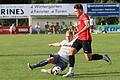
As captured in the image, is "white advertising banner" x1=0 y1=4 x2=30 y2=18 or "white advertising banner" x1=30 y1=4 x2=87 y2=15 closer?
"white advertising banner" x1=0 y1=4 x2=30 y2=18

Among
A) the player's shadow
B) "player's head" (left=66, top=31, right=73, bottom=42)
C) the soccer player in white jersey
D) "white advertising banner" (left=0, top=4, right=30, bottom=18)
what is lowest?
"white advertising banner" (left=0, top=4, right=30, bottom=18)

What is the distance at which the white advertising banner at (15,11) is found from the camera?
67250mm

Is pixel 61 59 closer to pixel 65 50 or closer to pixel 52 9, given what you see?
pixel 65 50

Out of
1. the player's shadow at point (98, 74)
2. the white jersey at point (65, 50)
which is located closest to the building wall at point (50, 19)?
the player's shadow at point (98, 74)

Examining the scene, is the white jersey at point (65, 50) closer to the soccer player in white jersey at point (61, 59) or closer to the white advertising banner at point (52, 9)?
the soccer player in white jersey at point (61, 59)

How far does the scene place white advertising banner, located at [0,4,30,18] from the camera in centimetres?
6725

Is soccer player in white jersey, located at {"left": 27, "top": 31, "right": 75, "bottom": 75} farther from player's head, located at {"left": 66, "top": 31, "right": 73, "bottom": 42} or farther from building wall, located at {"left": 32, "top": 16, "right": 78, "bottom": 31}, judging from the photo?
building wall, located at {"left": 32, "top": 16, "right": 78, "bottom": 31}

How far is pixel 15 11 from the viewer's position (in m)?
67.4

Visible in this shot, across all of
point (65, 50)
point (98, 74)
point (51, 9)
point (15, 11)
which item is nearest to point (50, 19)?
point (51, 9)

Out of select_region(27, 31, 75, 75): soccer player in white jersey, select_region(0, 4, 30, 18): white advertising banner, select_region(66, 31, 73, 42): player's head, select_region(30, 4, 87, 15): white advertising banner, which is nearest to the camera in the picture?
select_region(66, 31, 73, 42): player's head

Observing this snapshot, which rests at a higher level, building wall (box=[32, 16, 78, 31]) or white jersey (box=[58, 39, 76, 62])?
white jersey (box=[58, 39, 76, 62])

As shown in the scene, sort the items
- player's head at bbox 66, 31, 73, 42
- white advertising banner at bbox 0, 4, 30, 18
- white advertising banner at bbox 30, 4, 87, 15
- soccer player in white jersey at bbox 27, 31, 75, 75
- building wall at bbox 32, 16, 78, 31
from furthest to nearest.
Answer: white advertising banner at bbox 30, 4, 87, 15, white advertising banner at bbox 0, 4, 30, 18, building wall at bbox 32, 16, 78, 31, soccer player in white jersey at bbox 27, 31, 75, 75, player's head at bbox 66, 31, 73, 42

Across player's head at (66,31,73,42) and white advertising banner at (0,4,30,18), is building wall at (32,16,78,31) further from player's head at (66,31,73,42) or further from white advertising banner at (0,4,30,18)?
player's head at (66,31,73,42)

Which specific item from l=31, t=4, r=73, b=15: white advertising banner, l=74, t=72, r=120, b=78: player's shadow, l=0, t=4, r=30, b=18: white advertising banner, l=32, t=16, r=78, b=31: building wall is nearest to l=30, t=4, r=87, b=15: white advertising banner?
l=31, t=4, r=73, b=15: white advertising banner
